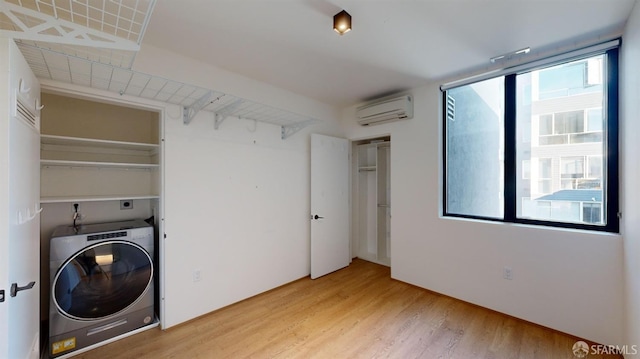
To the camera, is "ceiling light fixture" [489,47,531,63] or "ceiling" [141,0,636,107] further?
"ceiling light fixture" [489,47,531,63]

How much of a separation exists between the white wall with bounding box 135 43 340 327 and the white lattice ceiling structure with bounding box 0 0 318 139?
0.25 m

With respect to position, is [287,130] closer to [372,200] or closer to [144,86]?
[144,86]

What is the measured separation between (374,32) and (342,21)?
370mm

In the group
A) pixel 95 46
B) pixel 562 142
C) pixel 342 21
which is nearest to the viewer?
pixel 95 46

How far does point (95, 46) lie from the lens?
3.84ft

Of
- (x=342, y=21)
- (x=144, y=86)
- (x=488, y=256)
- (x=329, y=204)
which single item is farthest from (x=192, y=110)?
(x=488, y=256)

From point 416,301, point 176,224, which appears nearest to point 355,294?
point 416,301

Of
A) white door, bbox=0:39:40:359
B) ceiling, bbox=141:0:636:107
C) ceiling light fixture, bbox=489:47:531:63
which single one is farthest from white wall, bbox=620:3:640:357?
white door, bbox=0:39:40:359

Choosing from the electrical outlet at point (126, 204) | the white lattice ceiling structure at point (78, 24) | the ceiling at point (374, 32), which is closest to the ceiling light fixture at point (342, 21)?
the ceiling at point (374, 32)

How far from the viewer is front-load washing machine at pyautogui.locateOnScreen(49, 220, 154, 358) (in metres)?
1.82

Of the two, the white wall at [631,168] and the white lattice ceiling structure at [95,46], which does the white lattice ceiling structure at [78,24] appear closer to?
the white lattice ceiling structure at [95,46]

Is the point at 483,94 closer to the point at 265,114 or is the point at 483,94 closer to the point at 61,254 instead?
the point at 265,114

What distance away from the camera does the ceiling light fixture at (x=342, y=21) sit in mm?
1629

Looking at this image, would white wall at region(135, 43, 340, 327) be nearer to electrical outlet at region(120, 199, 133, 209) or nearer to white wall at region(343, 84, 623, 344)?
electrical outlet at region(120, 199, 133, 209)
